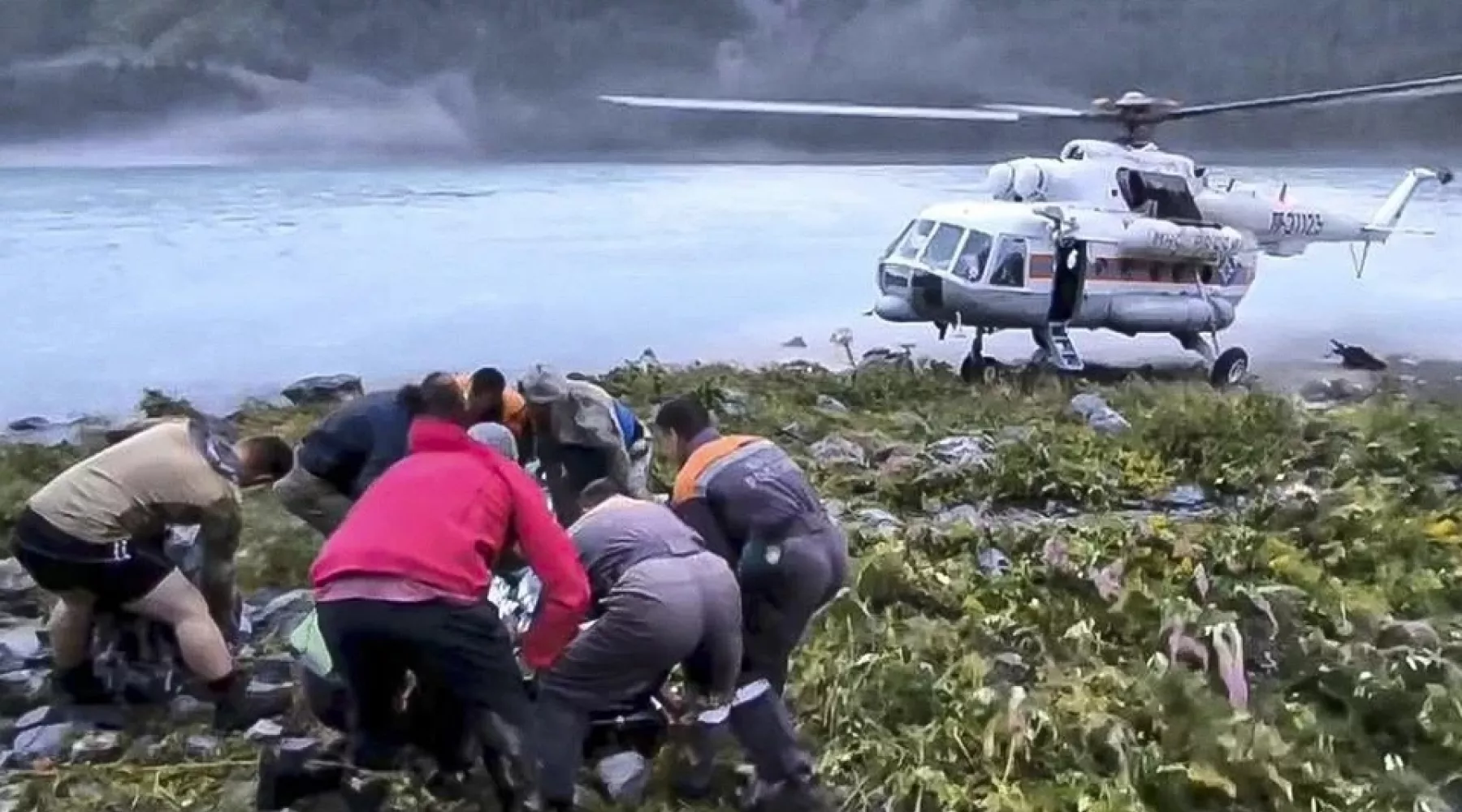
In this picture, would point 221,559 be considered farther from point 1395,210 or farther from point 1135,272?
point 1395,210

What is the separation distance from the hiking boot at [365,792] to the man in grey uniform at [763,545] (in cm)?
65

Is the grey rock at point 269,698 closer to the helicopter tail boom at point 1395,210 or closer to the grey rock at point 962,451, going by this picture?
the grey rock at point 962,451

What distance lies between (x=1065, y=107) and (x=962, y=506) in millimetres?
5698

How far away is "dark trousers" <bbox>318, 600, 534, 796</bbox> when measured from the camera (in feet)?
11.5

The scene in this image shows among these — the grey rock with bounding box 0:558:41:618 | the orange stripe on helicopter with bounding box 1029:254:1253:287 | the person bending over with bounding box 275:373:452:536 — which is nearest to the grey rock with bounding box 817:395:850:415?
the orange stripe on helicopter with bounding box 1029:254:1253:287

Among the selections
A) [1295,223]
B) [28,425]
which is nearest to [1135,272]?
[1295,223]

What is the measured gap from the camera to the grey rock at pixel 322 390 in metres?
8.65

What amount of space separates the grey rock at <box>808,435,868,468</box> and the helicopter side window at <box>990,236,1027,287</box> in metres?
1.90

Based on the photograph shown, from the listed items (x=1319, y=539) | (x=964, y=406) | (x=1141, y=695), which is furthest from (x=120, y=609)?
(x=964, y=406)

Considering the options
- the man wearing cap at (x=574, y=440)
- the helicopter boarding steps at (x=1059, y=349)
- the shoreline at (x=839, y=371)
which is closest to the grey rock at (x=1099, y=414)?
the helicopter boarding steps at (x=1059, y=349)

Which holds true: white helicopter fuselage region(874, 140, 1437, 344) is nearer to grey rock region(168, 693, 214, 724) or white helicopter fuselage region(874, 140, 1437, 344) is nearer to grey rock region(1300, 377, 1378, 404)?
grey rock region(1300, 377, 1378, 404)

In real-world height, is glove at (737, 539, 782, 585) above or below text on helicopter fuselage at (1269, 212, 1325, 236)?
above

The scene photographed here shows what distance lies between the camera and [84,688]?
4469 mm

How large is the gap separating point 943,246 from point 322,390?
3.34 m
